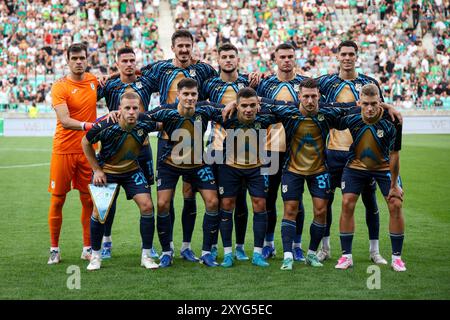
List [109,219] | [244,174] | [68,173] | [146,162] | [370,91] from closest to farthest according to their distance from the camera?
[370,91], [244,174], [68,173], [109,219], [146,162]

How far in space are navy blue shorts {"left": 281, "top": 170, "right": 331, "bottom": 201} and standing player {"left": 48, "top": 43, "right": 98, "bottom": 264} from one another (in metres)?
2.28

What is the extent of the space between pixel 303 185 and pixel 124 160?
1.94 metres

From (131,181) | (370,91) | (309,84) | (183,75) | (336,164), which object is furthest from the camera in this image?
(183,75)

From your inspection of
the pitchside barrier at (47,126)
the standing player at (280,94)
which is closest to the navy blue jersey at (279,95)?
the standing player at (280,94)

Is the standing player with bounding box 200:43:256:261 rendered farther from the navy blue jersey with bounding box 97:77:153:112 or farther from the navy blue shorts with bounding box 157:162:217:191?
the navy blue jersey with bounding box 97:77:153:112

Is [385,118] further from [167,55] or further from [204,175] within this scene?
[167,55]

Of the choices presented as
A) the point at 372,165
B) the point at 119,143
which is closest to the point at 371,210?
the point at 372,165

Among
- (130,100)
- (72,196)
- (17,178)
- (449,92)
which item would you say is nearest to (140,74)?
(130,100)

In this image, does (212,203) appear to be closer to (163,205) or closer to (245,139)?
(163,205)

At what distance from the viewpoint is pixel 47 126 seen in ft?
93.8

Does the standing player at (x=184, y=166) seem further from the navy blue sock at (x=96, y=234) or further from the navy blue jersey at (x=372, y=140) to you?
the navy blue jersey at (x=372, y=140)

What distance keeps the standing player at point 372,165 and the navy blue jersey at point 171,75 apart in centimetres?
186

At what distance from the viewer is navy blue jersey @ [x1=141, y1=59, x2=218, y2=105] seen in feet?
29.7

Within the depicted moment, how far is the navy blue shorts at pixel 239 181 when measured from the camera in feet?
27.3
